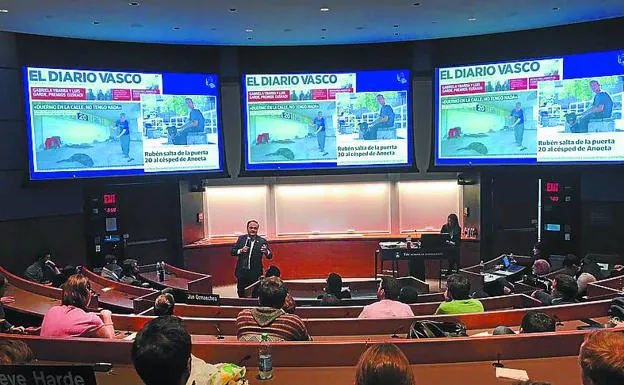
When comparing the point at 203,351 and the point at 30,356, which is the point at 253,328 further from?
the point at 30,356

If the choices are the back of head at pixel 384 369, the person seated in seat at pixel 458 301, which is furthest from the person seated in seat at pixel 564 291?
the back of head at pixel 384 369

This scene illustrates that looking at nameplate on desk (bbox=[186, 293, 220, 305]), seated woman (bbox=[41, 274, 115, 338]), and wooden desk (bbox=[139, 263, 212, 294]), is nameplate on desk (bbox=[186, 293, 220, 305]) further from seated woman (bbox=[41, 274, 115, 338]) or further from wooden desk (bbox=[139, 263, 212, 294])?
wooden desk (bbox=[139, 263, 212, 294])

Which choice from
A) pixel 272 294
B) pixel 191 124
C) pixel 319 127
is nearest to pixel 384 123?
pixel 319 127

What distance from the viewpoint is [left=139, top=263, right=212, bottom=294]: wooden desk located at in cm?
688

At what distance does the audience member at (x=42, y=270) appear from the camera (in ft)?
23.9

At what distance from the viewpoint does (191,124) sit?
30.5 feet

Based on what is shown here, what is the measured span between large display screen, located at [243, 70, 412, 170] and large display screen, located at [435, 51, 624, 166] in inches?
29.6

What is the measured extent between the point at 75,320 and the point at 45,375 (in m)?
1.66

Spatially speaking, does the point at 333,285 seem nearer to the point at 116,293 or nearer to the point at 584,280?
the point at 116,293

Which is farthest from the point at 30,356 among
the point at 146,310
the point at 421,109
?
the point at 421,109

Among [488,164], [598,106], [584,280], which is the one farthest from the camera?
[488,164]

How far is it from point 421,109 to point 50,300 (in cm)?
661

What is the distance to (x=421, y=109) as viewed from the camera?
983 cm

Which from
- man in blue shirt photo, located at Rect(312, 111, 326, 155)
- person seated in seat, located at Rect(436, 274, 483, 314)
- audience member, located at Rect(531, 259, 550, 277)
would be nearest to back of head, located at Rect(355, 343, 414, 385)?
person seated in seat, located at Rect(436, 274, 483, 314)
